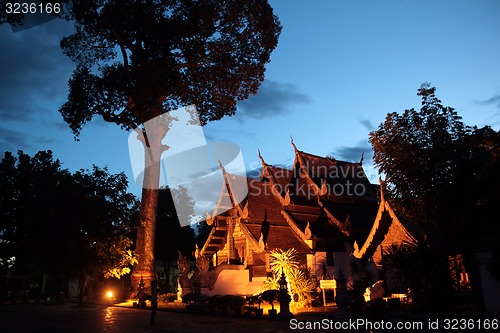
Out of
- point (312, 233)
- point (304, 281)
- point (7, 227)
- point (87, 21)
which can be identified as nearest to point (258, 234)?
point (312, 233)

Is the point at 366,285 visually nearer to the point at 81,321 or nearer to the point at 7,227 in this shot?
the point at 81,321

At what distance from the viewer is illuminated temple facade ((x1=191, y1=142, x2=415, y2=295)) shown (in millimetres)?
23750

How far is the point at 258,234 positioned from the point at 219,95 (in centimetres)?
976

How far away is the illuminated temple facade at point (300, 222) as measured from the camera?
23.8 meters

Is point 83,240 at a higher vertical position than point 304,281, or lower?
higher

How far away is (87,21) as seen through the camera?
87.0 feet

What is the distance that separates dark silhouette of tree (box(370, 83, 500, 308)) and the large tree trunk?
54.4 feet

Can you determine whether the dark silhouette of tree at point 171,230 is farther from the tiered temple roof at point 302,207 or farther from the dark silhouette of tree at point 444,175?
the dark silhouette of tree at point 444,175

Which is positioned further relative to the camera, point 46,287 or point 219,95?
point 46,287

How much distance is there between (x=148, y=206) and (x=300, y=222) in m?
10.4
